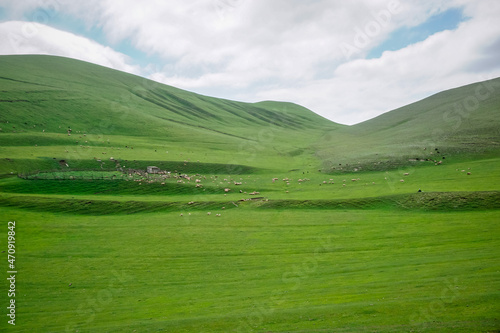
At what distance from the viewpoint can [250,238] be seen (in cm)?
2969

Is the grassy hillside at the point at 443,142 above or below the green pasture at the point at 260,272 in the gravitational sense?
above

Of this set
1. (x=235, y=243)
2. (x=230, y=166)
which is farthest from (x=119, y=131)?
A: (x=235, y=243)

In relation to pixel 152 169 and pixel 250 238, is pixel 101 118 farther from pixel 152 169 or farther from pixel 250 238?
pixel 250 238

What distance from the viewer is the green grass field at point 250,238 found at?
55.8ft

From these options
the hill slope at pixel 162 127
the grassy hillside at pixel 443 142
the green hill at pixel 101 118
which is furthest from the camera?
the green hill at pixel 101 118

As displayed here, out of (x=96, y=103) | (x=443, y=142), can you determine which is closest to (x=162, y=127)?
(x=96, y=103)

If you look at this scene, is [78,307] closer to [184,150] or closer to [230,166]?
[230,166]

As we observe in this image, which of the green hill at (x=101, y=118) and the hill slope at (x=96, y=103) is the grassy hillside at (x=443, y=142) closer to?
the green hill at (x=101, y=118)

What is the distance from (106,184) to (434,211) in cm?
4413

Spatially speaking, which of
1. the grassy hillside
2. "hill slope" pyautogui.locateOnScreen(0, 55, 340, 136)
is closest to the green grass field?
the grassy hillside

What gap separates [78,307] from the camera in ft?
63.9

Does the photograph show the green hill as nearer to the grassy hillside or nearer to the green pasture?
the grassy hillside

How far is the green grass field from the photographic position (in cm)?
1700

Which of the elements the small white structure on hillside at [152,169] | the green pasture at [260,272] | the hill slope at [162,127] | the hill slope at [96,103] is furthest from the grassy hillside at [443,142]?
the hill slope at [96,103]
